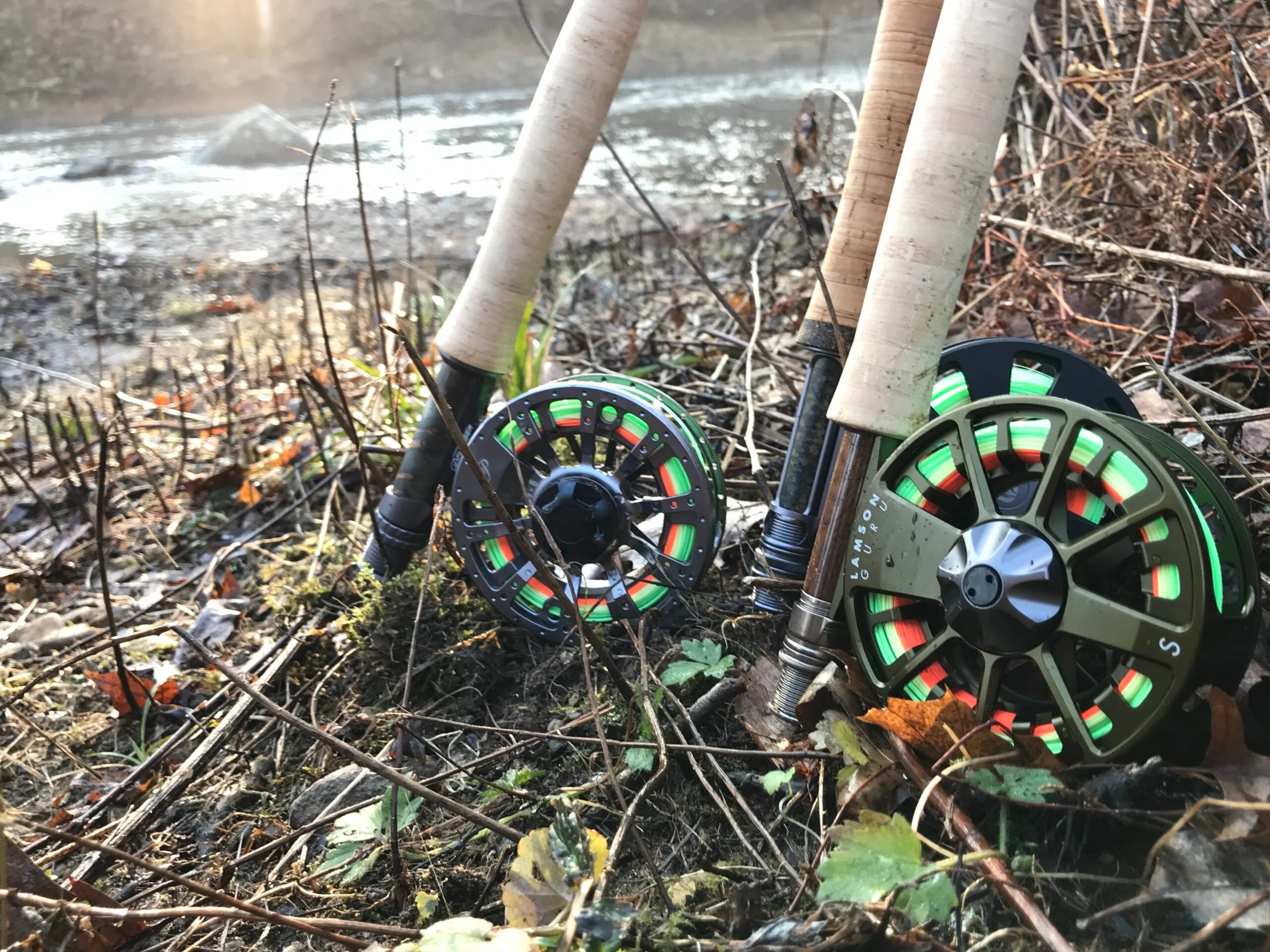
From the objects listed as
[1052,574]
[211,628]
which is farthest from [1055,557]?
[211,628]

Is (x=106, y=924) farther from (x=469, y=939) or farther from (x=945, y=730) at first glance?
(x=945, y=730)

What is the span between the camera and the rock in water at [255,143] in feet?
33.1

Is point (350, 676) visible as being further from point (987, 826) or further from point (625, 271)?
point (625, 271)

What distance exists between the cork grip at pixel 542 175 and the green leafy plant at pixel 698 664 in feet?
1.99

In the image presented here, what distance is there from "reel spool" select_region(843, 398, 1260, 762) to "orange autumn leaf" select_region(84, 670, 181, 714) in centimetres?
138

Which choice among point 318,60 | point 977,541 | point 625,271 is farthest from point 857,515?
point 318,60

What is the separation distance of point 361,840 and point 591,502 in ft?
1.96

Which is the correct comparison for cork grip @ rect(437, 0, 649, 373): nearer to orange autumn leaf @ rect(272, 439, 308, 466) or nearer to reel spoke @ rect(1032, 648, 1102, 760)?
reel spoke @ rect(1032, 648, 1102, 760)

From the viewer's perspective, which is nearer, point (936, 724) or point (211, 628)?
point (936, 724)

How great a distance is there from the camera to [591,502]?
63.1 inches

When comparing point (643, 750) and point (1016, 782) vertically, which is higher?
point (1016, 782)

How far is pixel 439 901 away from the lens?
1.27m

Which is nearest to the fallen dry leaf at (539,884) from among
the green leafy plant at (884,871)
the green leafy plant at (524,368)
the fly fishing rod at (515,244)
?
the green leafy plant at (884,871)

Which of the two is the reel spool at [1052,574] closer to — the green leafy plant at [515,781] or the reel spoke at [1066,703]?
the reel spoke at [1066,703]
